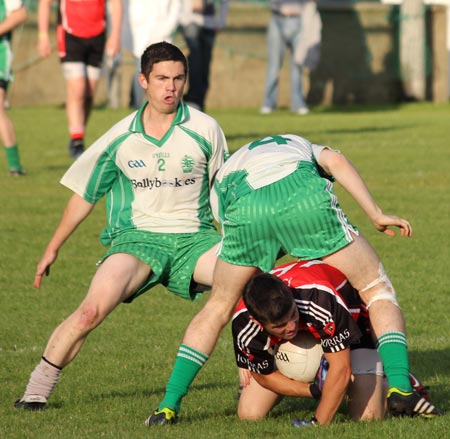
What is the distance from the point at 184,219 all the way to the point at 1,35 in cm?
745

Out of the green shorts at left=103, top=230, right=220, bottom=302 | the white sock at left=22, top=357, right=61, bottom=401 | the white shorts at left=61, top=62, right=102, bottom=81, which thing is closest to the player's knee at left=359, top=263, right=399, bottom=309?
the green shorts at left=103, top=230, right=220, bottom=302

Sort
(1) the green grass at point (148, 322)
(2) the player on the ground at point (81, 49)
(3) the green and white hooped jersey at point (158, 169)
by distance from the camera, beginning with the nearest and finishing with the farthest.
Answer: (1) the green grass at point (148, 322) → (3) the green and white hooped jersey at point (158, 169) → (2) the player on the ground at point (81, 49)

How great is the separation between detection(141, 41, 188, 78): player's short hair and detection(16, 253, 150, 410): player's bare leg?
1061 mm

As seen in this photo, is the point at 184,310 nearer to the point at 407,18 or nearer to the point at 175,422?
the point at 175,422

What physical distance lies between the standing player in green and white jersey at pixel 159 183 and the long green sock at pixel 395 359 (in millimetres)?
1140

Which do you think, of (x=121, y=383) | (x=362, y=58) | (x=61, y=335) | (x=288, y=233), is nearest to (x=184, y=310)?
(x=121, y=383)

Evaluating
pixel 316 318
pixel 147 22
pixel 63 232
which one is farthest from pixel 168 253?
pixel 147 22

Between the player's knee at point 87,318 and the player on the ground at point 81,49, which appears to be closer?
the player's knee at point 87,318

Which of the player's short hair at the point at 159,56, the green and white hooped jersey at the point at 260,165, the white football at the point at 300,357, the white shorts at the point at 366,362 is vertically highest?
the player's short hair at the point at 159,56

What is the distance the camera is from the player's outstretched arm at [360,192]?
5867 millimetres

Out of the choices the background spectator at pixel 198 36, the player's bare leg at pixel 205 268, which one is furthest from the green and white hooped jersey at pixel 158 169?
the background spectator at pixel 198 36

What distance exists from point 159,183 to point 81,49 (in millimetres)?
8022

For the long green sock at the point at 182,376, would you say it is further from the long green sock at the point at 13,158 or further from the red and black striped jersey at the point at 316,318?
the long green sock at the point at 13,158

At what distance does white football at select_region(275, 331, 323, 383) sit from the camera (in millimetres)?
6227
